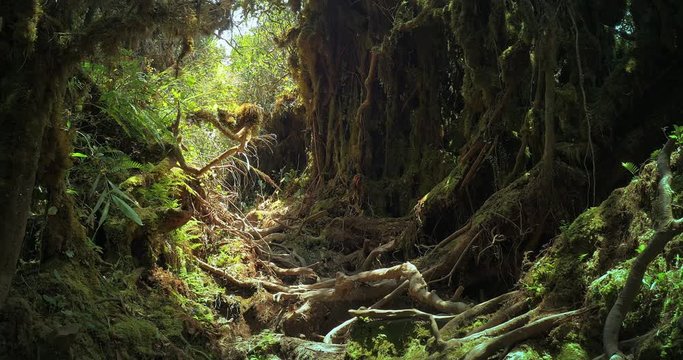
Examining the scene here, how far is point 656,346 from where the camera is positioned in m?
2.78

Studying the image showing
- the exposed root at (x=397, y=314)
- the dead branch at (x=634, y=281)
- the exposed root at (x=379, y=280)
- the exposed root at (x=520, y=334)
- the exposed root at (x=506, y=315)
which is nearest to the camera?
the dead branch at (x=634, y=281)

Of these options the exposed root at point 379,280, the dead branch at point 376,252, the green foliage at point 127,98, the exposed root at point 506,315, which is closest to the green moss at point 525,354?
the exposed root at point 506,315

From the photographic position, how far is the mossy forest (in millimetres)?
3250

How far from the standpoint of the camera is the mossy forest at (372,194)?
10.7 ft

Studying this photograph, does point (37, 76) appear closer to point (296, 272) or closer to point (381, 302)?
point (381, 302)

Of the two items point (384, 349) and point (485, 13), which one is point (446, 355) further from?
point (485, 13)

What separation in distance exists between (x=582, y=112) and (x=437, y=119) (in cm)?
322

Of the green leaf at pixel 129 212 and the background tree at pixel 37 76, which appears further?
the green leaf at pixel 129 212

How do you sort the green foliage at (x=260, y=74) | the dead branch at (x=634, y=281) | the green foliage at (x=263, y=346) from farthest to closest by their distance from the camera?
the green foliage at (x=260, y=74) < the green foliage at (x=263, y=346) < the dead branch at (x=634, y=281)

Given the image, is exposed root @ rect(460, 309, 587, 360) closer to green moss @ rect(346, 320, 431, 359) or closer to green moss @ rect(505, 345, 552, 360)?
green moss @ rect(505, 345, 552, 360)

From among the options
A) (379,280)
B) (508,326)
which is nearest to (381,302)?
(379,280)

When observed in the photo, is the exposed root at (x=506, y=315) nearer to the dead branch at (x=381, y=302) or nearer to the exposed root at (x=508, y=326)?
the exposed root at (x=508, y=326)

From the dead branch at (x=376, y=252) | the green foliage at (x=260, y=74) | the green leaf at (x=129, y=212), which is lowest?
the dead branch at (x=376, y=252)

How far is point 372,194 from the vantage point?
9375mm
